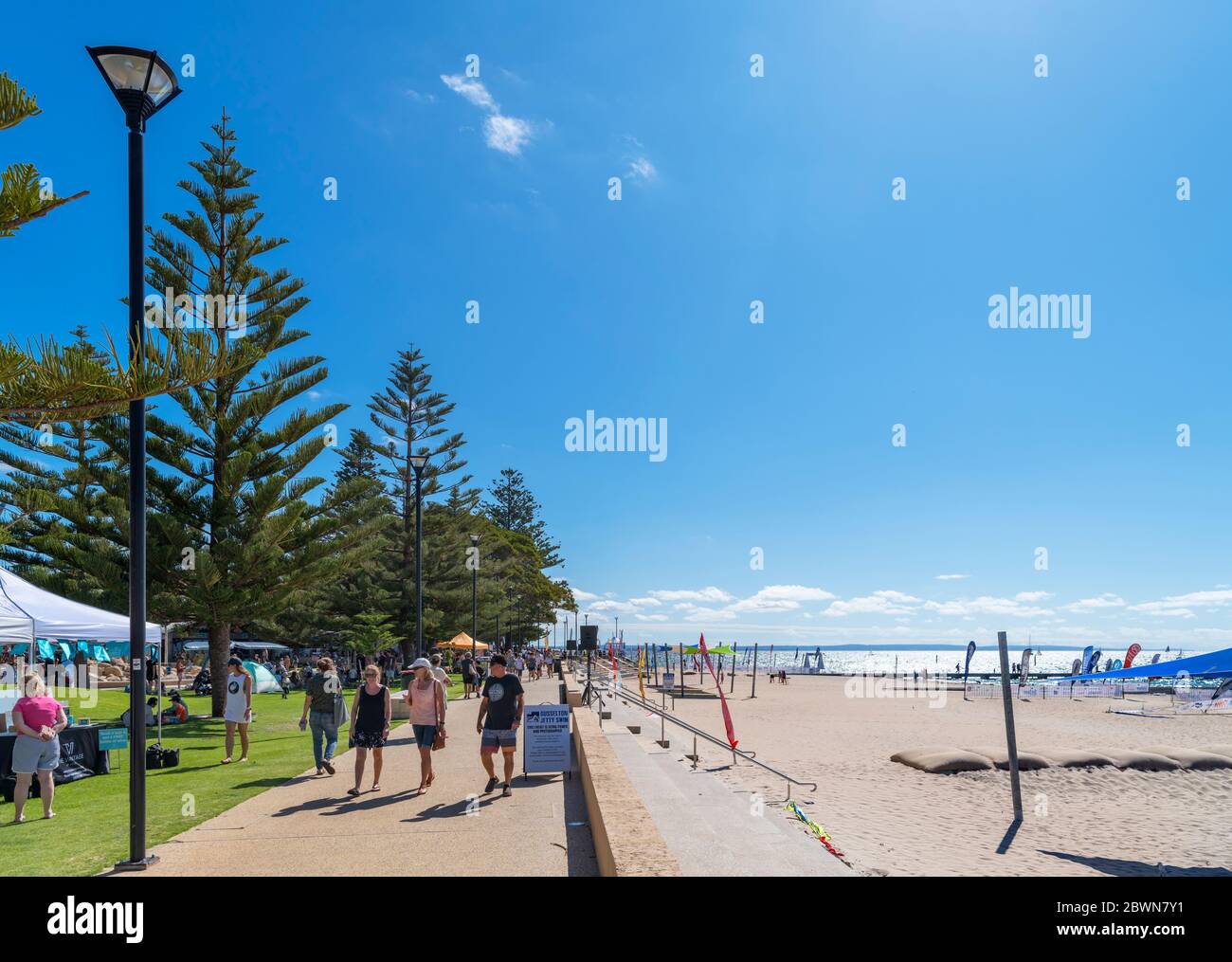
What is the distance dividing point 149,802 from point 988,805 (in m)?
11.0

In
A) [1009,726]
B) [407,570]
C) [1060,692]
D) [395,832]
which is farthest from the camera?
[1060,692]

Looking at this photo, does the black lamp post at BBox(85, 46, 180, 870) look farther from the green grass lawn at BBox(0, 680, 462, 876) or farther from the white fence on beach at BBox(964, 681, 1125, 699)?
the white fence on beach at BBox(964, 681, 1125, 699)

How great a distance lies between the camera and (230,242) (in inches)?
783

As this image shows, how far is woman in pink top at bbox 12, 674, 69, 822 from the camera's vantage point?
7805 mm

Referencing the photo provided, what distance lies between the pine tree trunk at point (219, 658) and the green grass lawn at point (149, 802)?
10.2 ft

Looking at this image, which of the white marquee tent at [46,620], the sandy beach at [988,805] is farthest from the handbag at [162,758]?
the sandy beach at [988,805]

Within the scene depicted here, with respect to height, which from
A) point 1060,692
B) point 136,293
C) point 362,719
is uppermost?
point 136,293

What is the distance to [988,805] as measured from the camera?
1180 cm

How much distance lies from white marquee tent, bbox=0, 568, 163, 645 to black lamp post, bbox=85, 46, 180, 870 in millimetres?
6318

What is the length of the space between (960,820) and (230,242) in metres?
19.8

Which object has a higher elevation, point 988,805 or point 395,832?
point 395,832

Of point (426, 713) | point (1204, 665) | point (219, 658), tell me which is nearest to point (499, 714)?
point (426, 713)

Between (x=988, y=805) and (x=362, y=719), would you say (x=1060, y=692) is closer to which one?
(x=988, y=805)
